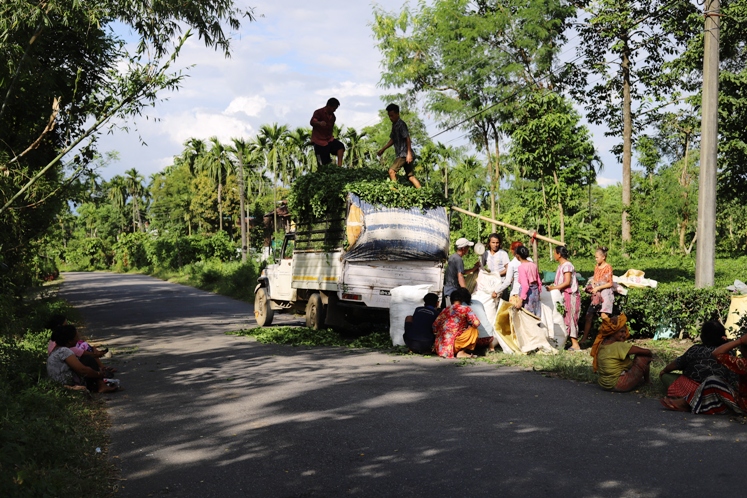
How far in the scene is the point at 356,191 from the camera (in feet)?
45.1

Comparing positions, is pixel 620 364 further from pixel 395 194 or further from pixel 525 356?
pixel 395 194

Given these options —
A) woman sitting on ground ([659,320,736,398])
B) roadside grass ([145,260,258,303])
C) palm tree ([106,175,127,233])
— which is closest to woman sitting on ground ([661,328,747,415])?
woman sitting on ground ([659,320,736,398])

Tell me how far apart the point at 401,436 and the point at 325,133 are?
10.5 meters

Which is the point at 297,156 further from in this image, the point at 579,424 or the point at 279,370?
the point at 579,424

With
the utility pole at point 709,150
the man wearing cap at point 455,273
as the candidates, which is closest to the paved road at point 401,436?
the man wearing cap at point 455,273

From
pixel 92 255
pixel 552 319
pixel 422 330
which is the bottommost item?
pixel 422 330

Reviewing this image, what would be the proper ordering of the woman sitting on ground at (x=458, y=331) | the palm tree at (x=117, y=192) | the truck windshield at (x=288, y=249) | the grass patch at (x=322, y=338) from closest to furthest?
the woman sitting on ground at (x=458, y=331) → the grass patch at (x=322, y=338) → the truck windshield at (x=288, y=249) → the palm tree at (x=117, y=192)

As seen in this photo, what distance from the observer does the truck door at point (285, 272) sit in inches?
662

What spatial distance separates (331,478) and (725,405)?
402cm

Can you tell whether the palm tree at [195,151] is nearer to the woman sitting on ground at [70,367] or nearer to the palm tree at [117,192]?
the palm tree at [117,192]

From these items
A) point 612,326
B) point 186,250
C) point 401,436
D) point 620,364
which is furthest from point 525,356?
point 186,250

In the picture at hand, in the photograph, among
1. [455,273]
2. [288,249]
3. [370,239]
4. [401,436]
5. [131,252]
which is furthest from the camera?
[131,252]

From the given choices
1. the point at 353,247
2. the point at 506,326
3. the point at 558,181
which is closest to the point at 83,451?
the point at 506,326

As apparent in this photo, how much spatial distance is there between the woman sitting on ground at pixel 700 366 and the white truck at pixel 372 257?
255 inches
